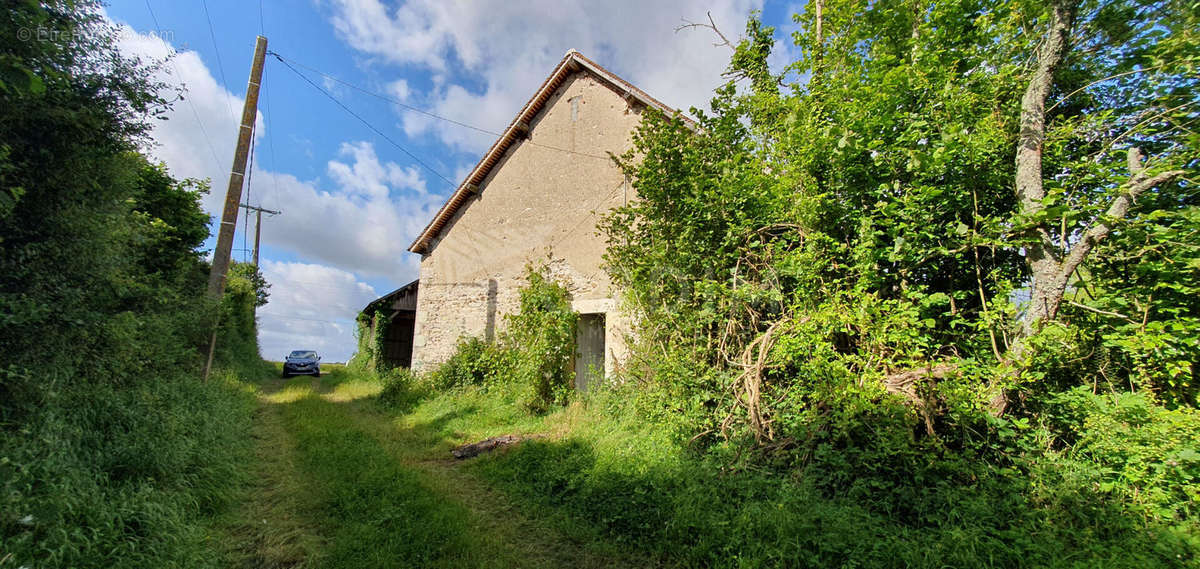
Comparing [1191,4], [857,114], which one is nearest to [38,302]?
[857,114]

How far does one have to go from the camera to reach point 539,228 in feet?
32.8

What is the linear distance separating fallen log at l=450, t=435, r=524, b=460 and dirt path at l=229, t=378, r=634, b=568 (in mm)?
232

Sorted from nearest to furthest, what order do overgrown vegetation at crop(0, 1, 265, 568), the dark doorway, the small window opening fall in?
overgrown vegetation at crop(0, 1, 265, 568) < the dark doorway < the small window opening

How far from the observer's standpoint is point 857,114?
4.70m

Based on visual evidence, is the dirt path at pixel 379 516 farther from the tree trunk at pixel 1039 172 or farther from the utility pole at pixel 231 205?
the tree trunk at pixel 1039 172

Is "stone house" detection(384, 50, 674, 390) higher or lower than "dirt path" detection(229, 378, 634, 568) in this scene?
higher

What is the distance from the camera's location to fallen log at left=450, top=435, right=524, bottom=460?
19.7 ft

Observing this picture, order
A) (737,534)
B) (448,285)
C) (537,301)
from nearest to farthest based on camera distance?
(737,534) → (537,301) → (448,285)

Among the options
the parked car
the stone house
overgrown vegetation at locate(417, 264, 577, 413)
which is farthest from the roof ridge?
the parked car

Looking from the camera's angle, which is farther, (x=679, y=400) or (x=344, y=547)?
(x=679, y=400)

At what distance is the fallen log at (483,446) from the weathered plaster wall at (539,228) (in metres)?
2.27

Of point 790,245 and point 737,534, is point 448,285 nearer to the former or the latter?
point 790,245

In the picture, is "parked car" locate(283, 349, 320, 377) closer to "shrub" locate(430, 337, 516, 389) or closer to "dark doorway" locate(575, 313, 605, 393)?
"shrub" locate(430, 337, 516, 389)

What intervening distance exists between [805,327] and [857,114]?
91.7 inches
